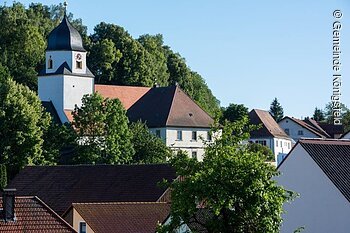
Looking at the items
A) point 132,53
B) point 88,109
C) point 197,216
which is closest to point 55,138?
point 88,109

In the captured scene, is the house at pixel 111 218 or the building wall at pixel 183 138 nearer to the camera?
the house at pixel 111 218

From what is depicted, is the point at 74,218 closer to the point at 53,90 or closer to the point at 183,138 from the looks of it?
the point at 53,90

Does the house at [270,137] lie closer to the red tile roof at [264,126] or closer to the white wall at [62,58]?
the red tile roof at [264,126]

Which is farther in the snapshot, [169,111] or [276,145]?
[276,145]

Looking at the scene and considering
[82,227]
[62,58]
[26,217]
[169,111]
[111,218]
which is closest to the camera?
[26,217]

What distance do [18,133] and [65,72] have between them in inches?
669

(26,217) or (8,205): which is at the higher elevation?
(8,205)

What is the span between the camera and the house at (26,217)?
28.0 metres

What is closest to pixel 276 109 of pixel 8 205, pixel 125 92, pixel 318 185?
pixel 125 92

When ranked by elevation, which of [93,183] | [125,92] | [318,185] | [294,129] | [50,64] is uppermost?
[50,64]

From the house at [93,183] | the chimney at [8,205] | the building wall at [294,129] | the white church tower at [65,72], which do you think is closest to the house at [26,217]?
the chimney at [8,205]

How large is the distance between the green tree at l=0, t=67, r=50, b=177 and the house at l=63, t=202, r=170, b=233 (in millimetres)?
19812

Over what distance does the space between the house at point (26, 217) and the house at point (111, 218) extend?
8.38 m

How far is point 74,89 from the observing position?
76.2 meters
